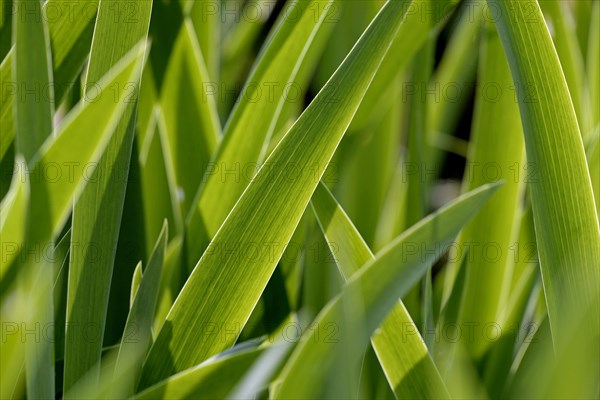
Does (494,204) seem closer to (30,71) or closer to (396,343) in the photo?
(396,343)

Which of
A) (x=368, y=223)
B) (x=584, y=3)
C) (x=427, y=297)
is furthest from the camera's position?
(x=584, y=3)

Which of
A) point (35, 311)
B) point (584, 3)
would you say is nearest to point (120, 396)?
point (35, 311)

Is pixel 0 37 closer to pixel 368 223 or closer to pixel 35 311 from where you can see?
pixel 35 311

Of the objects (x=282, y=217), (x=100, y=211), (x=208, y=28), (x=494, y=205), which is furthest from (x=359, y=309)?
(x=208, y=28)

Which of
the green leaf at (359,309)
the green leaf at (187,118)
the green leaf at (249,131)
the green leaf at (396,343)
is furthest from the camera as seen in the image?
the green leaf at (187,118)

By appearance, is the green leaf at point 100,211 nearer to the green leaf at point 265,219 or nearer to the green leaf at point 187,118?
the green leaf at point 265,219

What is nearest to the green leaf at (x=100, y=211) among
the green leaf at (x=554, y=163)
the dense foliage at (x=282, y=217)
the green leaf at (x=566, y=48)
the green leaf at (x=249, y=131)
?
the dense foliage at (x=282, y=217)

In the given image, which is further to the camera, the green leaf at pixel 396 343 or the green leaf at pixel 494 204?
the green leaf at pixel 494 204
